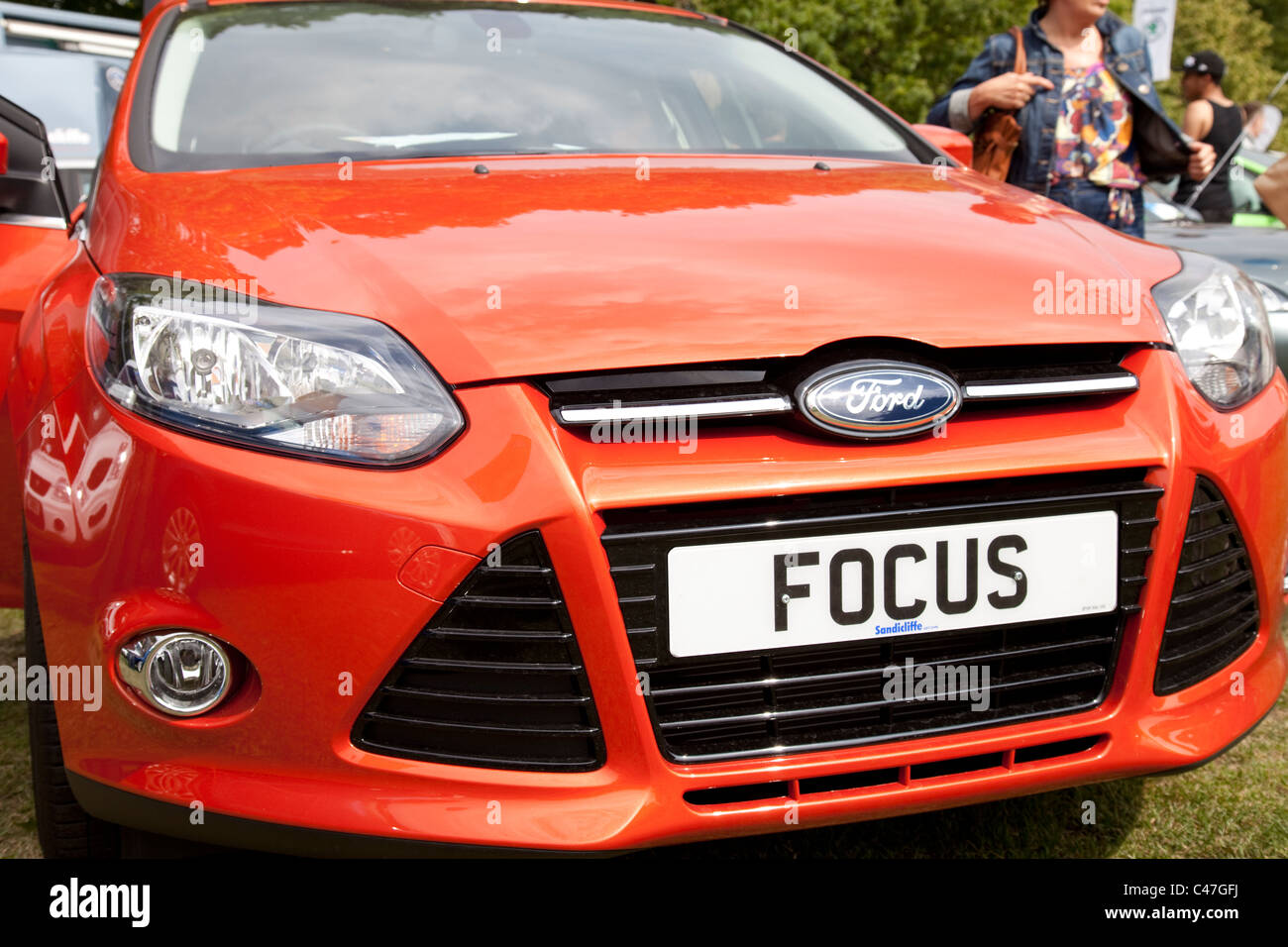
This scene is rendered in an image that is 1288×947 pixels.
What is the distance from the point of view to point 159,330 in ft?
5.35

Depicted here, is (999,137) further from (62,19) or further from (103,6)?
(103,6)

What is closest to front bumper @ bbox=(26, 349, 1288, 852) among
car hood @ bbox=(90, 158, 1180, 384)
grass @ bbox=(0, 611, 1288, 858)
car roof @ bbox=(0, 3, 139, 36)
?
car hood @ bbox=(90, 158, 1180, 384)

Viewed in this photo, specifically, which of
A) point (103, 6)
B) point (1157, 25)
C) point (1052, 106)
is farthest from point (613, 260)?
point (103, 6)

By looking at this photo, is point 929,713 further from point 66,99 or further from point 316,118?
point 66,99

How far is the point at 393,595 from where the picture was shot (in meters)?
1.52

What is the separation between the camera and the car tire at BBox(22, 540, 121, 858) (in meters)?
1.82

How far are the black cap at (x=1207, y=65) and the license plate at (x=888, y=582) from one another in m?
5.73

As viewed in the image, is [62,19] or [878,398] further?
[62,19]

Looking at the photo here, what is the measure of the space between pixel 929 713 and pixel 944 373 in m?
0.45

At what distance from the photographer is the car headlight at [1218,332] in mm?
1891

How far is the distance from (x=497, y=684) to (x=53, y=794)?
2.49 feet
